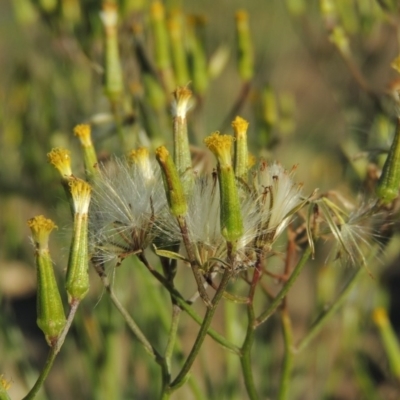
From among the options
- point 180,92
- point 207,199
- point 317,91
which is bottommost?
point 207,199

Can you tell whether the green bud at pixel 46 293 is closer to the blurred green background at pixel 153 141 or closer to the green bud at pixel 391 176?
the blurred green background at pixel 153 141

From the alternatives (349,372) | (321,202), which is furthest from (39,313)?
(349,372)

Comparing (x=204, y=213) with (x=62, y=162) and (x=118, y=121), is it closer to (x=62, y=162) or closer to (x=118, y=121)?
(x=62, y=162)

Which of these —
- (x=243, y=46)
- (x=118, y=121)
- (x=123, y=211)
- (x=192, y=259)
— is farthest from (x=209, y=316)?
(x=243, y=46)

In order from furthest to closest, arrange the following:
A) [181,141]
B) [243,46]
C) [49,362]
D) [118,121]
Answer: [243,46]
[118,121]
[181,141]
[49,362]

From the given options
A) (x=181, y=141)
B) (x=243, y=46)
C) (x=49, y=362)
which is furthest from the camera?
(x=243, y=46)

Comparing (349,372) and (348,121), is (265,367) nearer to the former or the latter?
(348,121)

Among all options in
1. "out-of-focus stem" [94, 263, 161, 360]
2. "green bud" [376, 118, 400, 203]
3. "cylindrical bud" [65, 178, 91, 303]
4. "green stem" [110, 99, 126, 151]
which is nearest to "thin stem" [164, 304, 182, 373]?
"out-of-focus stem" [94, 263, 161, 360]

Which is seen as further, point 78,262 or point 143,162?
point 143,162
